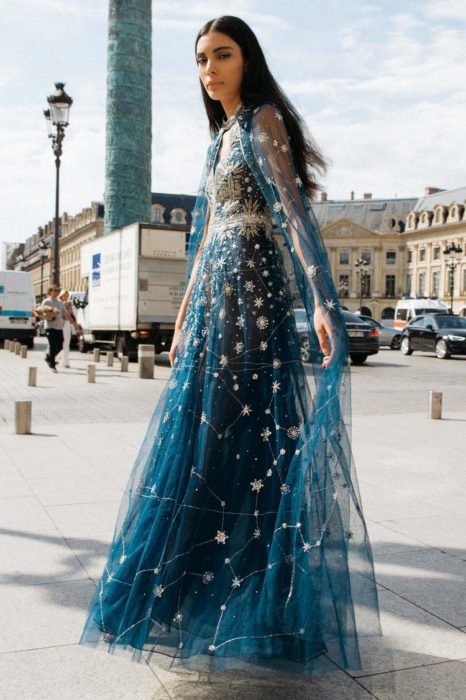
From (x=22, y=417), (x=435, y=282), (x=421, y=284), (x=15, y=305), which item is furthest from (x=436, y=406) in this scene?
(x=421, y=284)

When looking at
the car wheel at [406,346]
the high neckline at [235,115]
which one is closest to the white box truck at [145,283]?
the car wheel at [406,346]

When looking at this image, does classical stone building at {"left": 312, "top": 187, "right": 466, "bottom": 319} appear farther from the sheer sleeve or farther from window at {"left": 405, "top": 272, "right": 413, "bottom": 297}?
the sheer sleeve

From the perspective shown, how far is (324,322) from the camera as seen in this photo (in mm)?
2479

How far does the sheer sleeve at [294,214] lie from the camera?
251cm

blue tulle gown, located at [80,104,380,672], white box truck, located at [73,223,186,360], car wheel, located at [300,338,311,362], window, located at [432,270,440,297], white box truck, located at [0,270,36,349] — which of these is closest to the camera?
blue tulle gown, located at [80,104,380,672]

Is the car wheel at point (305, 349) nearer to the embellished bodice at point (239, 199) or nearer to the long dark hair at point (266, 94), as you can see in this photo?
the embellished bodice at point (239, 199)

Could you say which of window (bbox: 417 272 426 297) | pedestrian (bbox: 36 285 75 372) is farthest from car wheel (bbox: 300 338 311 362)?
window (bbox: 417 272 426 297)

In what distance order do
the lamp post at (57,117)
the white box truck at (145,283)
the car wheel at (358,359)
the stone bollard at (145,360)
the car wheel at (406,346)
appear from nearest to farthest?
the stone bollard at (145,360)
the white box truck at (145,283)
the lamp post at (57,117)
the car wheel at (358,359)
the car wheel at (406,346)

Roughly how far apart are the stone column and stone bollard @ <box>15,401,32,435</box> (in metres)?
10.8

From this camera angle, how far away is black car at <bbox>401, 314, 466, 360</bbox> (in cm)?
2430

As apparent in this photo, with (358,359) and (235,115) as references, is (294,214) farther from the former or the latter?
(358,359)

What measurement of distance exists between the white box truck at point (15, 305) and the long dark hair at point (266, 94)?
25.9 meters

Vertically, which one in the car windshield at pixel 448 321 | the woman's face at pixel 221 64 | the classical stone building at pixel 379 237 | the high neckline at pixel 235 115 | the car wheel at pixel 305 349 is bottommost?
the car wheel at pixel 305 349

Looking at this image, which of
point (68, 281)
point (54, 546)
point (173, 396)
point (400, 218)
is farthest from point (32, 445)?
point (68, 281)
